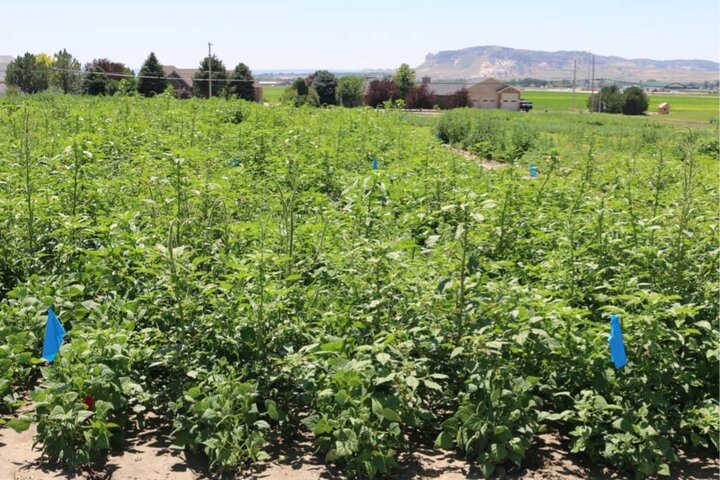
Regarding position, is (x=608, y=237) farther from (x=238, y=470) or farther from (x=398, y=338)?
(x=238, y=470)

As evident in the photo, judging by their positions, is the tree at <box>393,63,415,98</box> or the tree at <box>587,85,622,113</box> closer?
the tree at <box>393,63,415,98</box>

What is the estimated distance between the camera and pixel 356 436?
3.09m

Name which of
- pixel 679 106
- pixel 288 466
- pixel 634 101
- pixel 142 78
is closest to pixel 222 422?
pixel 288 466

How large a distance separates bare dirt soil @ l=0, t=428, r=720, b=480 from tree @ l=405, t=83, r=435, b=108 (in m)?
65.3

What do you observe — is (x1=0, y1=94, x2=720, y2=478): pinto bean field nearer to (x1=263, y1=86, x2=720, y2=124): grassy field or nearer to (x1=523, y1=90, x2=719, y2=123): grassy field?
(x1=263, y1=86, x2=720, y2=124): grassy field

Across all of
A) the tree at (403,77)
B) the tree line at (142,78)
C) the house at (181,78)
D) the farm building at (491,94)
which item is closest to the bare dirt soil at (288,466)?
the tree line at (142,78)

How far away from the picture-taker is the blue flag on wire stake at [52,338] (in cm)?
333

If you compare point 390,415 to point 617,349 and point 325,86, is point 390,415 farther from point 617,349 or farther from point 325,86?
point 325,86

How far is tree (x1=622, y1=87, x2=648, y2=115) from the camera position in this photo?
2638 inches

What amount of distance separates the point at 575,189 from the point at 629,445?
11.4ft

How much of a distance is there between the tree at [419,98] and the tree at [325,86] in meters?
8.76

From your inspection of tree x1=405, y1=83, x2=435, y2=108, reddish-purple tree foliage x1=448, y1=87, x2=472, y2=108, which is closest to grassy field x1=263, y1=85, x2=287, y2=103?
tree x1=405, y1=83, x2=435, y2=108

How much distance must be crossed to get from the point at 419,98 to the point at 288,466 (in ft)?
219

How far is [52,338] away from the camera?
3355 millimetres
